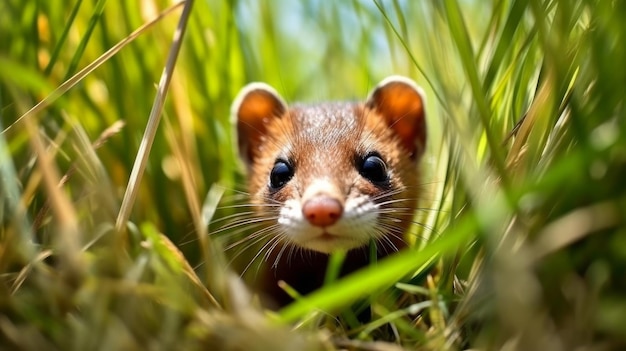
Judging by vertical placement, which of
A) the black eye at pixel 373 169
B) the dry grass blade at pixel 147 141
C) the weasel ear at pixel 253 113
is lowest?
the black eye at pixel 373 169

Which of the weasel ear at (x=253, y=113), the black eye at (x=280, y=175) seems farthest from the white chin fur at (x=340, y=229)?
the weasel ear at (x=253, y=113)

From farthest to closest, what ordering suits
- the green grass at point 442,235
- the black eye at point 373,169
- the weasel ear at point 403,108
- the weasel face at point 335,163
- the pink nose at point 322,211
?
1. the weasel ear at point 403,108
2. the black eye at point 373,169
3. the weasel face at point 335,163
4. the pink nose at point 322,211
5. the green grass at point 442,235

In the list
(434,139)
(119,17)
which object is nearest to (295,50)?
(434,139)

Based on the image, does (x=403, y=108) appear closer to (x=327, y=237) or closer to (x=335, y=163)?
(x=335, y=163)

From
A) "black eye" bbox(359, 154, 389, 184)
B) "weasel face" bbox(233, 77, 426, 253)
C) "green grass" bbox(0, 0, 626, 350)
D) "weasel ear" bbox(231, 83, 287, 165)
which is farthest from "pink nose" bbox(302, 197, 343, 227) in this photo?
"weasel ear" bbox(231, 83, 287, 165)

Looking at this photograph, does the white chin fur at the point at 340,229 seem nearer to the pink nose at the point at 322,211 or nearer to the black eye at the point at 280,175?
the pink nose at the point at 322,211

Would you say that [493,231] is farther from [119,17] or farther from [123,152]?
[119,17]

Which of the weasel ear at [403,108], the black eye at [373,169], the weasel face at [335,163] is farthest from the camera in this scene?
the weasel ear at [403,108]

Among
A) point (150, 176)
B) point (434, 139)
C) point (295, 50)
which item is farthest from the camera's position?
point (295, 50)
